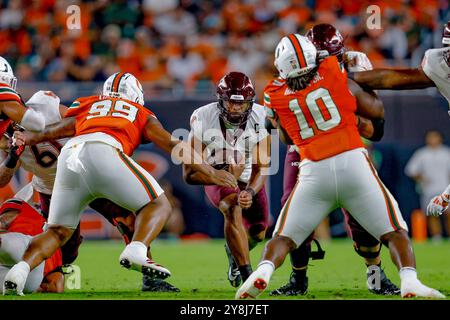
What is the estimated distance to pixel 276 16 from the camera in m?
14.8

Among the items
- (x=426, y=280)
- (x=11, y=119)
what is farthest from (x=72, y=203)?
(x=426, y=280)

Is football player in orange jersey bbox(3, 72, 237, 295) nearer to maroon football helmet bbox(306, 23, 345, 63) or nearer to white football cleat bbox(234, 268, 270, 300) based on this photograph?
white football cleat bbox(234, 268, 270, 300)

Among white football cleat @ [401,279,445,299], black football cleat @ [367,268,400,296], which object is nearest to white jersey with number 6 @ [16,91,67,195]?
black football cleat @ [367,268,400,296]

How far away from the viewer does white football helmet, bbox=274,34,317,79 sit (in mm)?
5738

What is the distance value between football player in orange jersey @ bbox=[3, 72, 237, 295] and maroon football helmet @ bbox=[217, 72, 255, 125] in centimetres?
76

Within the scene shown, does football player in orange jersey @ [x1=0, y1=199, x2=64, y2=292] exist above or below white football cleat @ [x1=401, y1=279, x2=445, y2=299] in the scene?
above

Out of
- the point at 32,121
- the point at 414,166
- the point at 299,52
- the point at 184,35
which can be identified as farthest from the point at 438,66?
the point at 184,35

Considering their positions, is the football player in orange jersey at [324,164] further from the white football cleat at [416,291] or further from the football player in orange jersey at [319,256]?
the football player in orange jersey at [319,256]

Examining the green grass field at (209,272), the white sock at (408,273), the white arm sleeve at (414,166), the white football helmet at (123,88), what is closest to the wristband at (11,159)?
the white football helmet at (123,88)

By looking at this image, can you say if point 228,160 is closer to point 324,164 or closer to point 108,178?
point 108,178

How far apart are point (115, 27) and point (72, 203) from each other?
30.0ft

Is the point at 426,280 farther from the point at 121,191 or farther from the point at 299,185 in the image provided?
the point at 121,191

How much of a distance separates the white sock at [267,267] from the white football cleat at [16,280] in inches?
60.8
